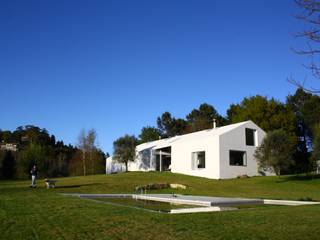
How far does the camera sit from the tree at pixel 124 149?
48094 millimetres

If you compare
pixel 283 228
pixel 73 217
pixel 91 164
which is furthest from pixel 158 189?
pixel 91 164

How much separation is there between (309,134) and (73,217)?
54155mm

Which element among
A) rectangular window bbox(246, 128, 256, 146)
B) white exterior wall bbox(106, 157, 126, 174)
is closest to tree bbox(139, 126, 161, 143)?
white exterior wall bbox(106, 157, 126, 174)

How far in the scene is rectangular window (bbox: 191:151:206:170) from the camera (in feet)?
127

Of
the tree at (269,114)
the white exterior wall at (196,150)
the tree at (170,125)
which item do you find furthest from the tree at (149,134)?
the white exterior wall at (196,150)

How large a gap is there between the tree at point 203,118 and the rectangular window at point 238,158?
33.2 metres

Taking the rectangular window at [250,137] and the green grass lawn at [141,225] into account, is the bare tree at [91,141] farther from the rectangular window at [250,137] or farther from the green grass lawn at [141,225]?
the green grass lawn at [141,225]

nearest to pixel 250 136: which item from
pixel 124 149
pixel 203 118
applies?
pixel 124 149

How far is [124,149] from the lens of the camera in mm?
48188

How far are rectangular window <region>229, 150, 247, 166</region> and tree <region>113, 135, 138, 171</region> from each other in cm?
1498

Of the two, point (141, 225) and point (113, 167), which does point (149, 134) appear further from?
point (141, 225)

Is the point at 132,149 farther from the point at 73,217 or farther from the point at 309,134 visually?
the point at 73,217

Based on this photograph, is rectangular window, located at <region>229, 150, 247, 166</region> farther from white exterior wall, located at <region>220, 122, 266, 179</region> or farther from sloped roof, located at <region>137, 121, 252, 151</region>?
sloped roof, located at <region>137, 121, 252, 151</region>

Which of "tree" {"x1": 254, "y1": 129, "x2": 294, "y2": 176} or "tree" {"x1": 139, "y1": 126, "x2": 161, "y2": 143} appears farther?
"tree" {"x1": 139, "y1": 126, "x2": 161, "y2": 143}
